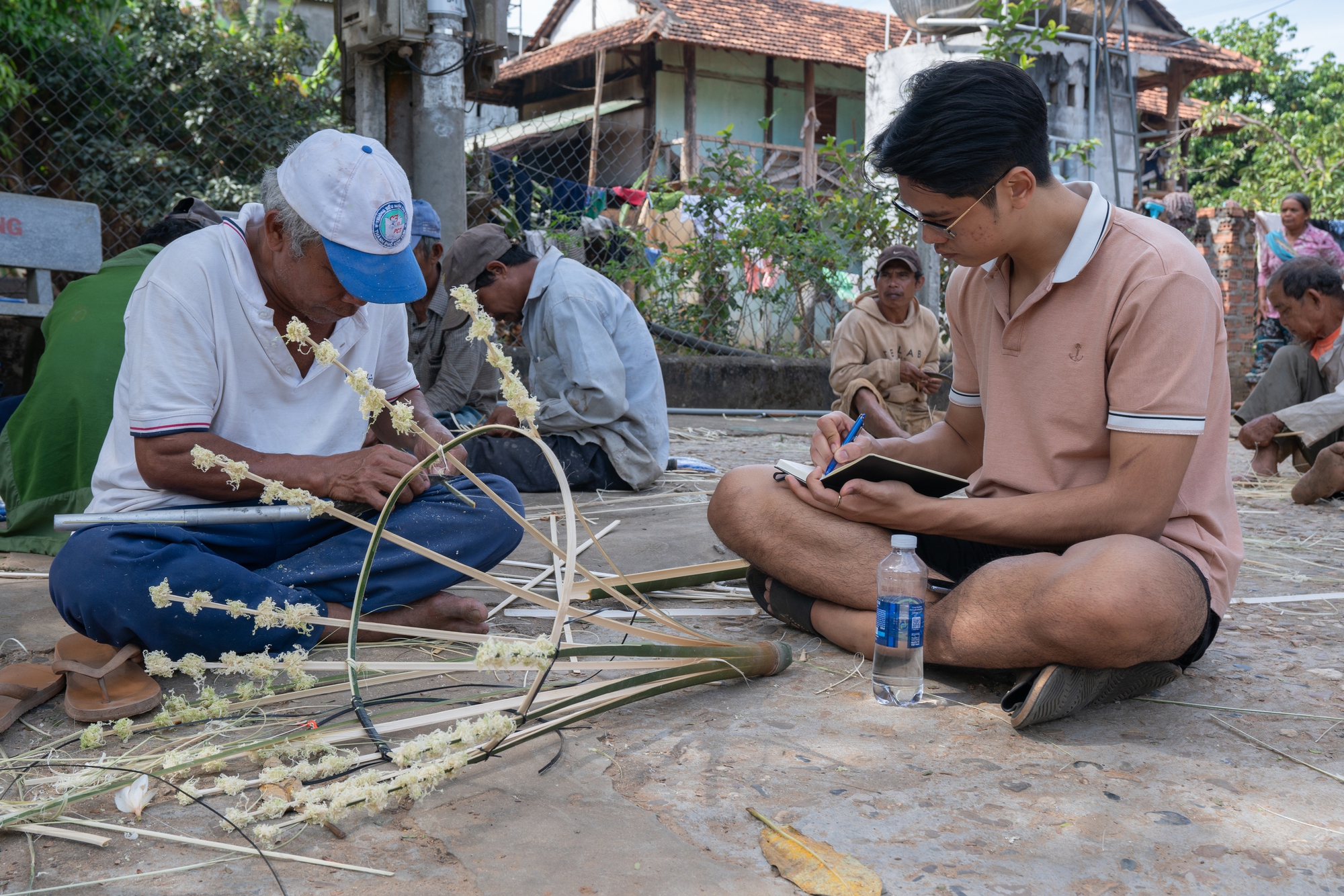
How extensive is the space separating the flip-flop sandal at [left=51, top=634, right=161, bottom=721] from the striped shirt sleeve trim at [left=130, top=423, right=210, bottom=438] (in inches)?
17.9

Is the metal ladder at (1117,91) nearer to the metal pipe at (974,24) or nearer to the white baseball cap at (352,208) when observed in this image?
the metal pipe at (974,24)

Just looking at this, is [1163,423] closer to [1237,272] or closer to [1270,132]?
[1237,272]

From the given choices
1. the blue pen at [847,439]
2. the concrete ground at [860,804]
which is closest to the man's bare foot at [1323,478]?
the concrete ground at [860,804]

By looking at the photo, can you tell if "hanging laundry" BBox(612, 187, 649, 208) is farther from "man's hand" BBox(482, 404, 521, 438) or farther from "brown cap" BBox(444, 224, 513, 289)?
A: "man's hand" BBox(482, 404, 521, 438)

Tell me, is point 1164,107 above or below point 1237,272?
above

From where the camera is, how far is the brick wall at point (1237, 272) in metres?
12.8

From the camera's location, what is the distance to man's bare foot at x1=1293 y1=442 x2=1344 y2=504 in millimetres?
4867

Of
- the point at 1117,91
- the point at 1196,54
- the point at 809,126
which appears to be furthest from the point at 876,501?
the point at 1196,54

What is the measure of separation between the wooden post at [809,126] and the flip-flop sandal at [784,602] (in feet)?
40.8

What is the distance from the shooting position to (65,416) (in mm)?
3250

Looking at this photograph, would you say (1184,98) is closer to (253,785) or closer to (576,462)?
(576,462)

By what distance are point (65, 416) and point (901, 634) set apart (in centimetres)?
263

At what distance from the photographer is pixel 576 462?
4793 mm

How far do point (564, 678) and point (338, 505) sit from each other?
688mm
